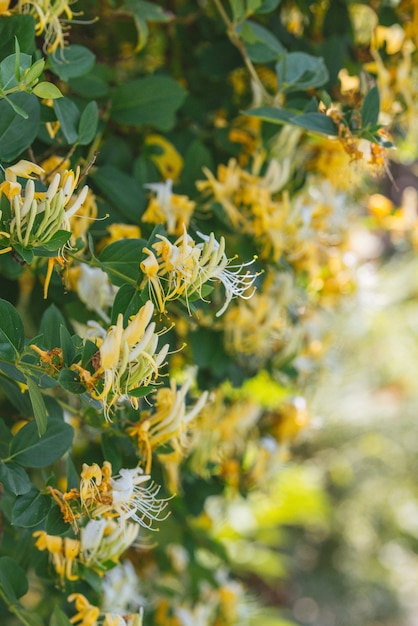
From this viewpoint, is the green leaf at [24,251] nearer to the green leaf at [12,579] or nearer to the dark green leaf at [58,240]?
the dark green leaf at [58,240]

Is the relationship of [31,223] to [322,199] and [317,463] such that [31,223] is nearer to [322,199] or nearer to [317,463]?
[322,199]

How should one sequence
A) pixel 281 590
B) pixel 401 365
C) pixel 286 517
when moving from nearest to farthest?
pixel 286 517, pixel 401 365, pixel 281 590

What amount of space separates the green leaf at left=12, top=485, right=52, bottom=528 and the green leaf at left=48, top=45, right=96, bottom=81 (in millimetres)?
208

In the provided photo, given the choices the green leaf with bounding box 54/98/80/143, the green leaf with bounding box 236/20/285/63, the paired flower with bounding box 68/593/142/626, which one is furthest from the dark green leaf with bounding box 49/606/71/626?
the green leaf with bounding box 236/20/285/63

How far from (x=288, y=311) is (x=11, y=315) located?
0.31 m

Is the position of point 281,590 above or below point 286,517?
below

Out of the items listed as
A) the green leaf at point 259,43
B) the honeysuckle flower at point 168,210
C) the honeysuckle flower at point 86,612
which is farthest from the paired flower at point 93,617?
the green leaf at point 259,43

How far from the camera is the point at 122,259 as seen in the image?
35cm

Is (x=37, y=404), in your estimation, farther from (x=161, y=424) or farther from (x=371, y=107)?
(x=371, y=107)

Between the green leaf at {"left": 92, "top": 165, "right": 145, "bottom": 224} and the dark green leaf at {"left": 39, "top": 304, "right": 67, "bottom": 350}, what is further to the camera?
the green leaf at {"left": 92, "top": 165, "right": 145, "bottom": 224}

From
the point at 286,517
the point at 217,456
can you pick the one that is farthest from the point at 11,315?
the point at 286,517

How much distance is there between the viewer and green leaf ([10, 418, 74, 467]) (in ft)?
1.15

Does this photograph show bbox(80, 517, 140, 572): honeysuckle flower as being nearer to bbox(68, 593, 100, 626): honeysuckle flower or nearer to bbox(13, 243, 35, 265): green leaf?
bbox(68, 593, 100, 626): honeysuckle flower

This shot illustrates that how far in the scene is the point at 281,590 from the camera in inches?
69.0
